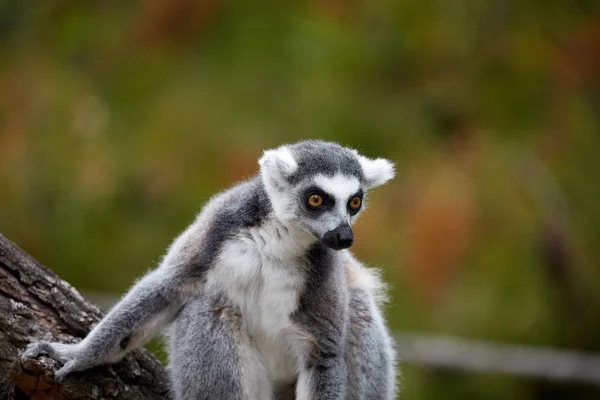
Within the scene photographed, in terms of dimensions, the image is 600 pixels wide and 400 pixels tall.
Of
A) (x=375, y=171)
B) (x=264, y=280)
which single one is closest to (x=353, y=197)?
(x=375, y=171)

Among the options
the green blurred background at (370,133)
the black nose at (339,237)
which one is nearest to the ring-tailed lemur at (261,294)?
the black nose at (339,237)

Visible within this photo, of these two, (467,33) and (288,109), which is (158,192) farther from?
(467,33)

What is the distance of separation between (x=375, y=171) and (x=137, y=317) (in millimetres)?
1552

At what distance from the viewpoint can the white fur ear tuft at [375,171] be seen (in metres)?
4.63

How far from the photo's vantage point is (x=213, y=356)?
4.24 metres

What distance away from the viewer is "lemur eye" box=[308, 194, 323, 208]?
172 inches

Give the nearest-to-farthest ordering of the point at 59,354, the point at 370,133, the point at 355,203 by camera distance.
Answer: the point at 59,354
the point at 355,203
the point at 370,133

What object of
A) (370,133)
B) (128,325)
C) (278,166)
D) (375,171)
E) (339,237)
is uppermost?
(370,133)

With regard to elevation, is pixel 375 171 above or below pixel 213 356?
above

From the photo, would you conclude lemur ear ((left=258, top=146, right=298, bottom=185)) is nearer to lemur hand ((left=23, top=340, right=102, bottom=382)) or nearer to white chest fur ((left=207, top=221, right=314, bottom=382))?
white chest fur ((left=207, top=221, right=314, bottom=382))

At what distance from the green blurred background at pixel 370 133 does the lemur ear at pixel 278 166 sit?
Result: 4.95m

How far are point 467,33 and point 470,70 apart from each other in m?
0.51

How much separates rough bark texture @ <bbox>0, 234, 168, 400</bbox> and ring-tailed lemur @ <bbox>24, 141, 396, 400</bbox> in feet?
0.40

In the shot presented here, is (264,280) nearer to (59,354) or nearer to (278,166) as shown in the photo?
(278,166)
